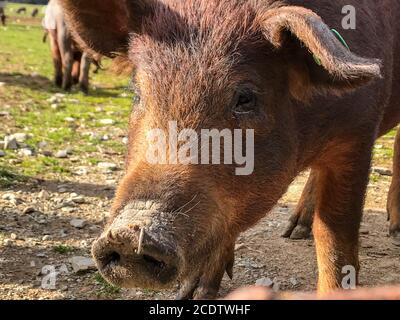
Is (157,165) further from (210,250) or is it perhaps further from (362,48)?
(362,48)

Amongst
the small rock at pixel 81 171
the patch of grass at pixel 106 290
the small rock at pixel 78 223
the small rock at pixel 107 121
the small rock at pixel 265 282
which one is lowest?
the small rock at pixel 265 282

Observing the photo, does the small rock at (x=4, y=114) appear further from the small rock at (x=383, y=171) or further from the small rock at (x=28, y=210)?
the small rock at (x=383, y=171)

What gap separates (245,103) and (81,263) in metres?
2.22

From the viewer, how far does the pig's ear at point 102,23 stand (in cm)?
397

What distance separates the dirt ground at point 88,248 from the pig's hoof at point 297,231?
0.06m

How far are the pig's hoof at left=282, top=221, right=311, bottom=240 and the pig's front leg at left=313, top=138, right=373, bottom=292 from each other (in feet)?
4.59

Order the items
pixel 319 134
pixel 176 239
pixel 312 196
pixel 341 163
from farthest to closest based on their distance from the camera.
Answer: pixel 312 196
pixel 341 163
pixel 319 134
pixel 176 239

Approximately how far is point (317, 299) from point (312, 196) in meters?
4.91

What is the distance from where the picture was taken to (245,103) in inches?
140

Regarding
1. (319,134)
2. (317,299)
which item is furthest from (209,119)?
(317,299)

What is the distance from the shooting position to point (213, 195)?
10.7ft

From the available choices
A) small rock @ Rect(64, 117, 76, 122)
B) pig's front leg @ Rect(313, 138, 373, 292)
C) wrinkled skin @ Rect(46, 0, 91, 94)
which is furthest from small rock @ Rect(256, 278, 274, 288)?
wrinkled skin @ Rect(46, 0, 91, 94)

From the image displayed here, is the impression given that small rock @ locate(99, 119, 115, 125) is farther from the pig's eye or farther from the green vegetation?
the pig's eye

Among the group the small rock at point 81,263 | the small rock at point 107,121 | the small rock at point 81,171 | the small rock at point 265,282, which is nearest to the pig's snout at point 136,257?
the small rock at point 81,263
